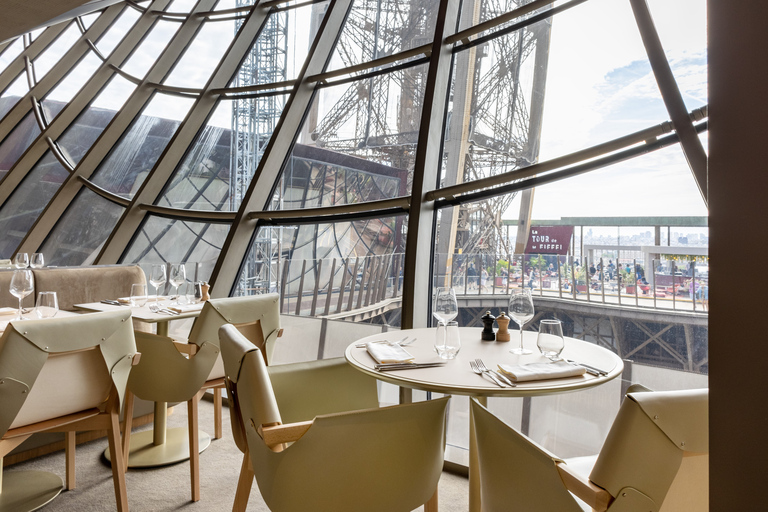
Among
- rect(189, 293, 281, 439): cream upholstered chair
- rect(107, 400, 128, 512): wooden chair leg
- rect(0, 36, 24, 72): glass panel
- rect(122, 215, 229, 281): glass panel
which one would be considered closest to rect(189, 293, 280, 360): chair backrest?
rect(189, 293, 281, 439): cream upholstered chair

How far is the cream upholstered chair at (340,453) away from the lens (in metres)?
1.42

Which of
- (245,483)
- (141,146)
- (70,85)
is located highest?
(70,85)

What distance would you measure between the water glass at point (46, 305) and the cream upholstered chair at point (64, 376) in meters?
0.51

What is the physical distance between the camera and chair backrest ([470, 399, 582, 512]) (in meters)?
1.22

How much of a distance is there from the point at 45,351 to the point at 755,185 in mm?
2295

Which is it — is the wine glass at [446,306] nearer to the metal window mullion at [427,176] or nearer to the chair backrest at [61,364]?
the metal window mullion at [427,176]

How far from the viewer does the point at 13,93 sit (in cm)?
738

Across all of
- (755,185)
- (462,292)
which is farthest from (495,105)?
(755,185)

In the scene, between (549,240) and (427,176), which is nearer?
(549,240)

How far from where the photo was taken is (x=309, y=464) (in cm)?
141

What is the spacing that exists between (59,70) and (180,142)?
12.0 ft

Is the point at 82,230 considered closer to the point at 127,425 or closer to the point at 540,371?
the point at 127,425

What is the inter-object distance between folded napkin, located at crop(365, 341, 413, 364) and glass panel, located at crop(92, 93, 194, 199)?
429cm

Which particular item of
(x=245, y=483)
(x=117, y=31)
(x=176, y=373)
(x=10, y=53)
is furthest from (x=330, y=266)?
(x=10, y=53)
